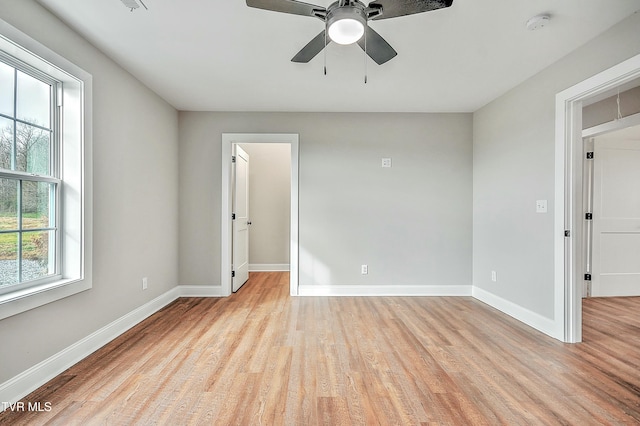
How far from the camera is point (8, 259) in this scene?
1854 mm

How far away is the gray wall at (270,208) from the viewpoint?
225 inches

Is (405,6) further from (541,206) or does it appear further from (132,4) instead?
(541,206)

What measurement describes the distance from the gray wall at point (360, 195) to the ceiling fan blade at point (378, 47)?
199 cm

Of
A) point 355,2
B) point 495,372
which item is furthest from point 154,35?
point 495,372

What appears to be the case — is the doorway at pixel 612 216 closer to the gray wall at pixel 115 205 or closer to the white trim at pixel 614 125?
the white trim at pixel 614 125

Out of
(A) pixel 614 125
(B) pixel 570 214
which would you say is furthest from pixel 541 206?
(A) pixel 614 125

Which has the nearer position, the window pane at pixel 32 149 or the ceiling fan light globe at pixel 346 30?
the ceiling fan light globe at pixel 346 30

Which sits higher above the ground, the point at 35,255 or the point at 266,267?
the point at 35,255

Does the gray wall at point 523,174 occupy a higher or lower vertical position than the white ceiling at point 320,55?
lower

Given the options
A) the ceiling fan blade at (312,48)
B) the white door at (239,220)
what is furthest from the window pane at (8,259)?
the white door at (239,220)

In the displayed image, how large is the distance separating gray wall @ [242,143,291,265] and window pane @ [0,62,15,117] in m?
3.91

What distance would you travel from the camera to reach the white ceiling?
2008 mm

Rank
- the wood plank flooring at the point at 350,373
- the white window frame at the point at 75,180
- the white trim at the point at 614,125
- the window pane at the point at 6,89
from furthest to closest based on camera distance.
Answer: the white trim at the point at 614,125 < the white window frame at the point at 75,180 < the window pane at the point at 6,89 < the wood plank flooring at the point at 350,373

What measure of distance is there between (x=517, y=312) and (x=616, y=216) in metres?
2.19
